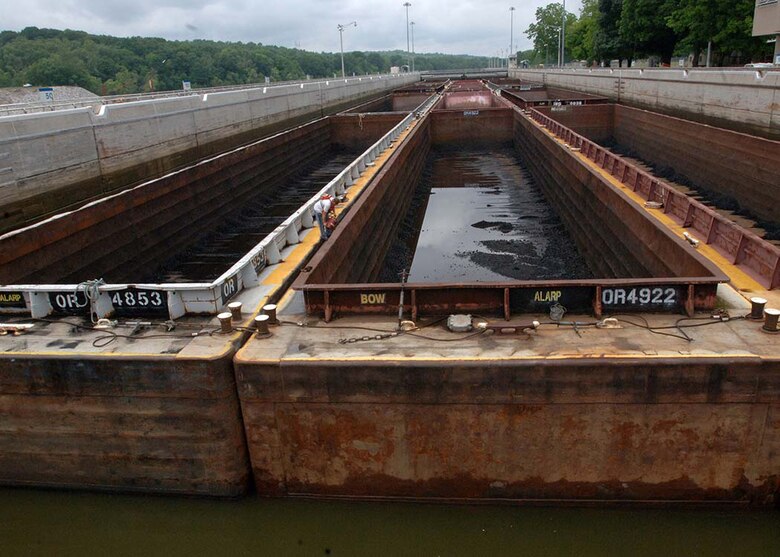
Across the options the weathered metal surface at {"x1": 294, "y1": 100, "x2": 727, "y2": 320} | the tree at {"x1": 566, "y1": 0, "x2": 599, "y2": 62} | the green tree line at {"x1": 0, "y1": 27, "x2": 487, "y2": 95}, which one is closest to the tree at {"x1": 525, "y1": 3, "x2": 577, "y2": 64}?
the tree at {"x1": 566, "y1": 0, "x2": 599, "y2": 62}

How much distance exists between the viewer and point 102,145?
1742 cm

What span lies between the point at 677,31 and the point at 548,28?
93.7 m

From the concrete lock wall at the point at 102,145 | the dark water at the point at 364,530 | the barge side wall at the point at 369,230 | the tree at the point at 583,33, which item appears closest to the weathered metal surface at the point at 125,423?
the dark water at the point at 364,530

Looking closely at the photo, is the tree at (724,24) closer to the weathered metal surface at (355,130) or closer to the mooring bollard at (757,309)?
the weathered metal surface at (355,130)

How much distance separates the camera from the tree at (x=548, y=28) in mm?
136000

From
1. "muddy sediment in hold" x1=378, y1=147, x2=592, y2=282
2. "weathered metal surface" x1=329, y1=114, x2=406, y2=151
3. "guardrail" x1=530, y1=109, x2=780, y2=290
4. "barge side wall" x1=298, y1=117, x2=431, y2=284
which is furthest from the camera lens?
"weathered metal surface" x1=329, y1=114, x2=406, y2=151

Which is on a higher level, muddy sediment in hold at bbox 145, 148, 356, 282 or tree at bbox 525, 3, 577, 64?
tree at bbox 525, 3, 577, 64

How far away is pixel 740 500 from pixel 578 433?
2067mm

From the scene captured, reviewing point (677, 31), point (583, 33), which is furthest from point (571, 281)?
point (583, 33)

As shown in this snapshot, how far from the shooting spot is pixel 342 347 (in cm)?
719

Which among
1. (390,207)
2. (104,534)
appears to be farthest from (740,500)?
(390,207)

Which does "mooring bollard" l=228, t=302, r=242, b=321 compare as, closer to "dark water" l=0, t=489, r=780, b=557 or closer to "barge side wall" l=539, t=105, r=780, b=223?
"dark water" l=0, t=489, r=780, b=557

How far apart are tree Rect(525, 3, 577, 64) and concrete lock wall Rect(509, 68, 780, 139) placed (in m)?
101

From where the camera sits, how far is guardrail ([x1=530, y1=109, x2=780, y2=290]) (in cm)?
862
